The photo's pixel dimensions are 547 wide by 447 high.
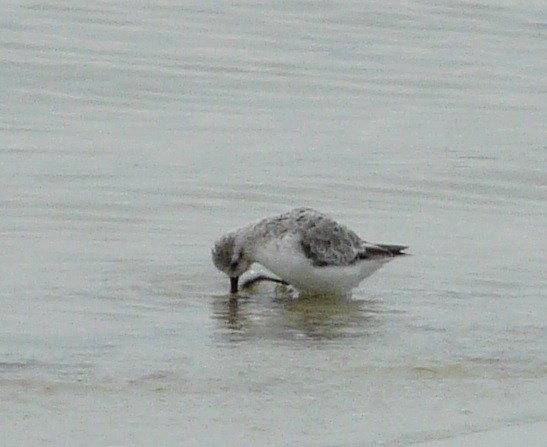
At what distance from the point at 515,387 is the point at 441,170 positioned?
552cm

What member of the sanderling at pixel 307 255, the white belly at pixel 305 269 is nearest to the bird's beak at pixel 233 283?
the sanderling at pixel 307 255

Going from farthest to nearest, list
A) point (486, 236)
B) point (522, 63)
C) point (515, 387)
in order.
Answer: point (522, 63) → point (486, 236) → point (515, 387)

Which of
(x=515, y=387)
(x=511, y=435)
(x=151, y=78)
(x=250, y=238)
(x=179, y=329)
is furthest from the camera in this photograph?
(x=151, y=78)

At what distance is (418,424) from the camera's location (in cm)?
618

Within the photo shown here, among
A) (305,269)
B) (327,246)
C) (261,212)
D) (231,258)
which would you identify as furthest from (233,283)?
(261,212)

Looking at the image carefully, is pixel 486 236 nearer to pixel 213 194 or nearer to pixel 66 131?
pixel 213 194

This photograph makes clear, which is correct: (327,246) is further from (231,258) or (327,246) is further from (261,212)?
(261,212)

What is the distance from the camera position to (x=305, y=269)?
28.7 ft

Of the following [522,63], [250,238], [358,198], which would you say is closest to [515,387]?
[250,238]

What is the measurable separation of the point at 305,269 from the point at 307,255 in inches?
3.5

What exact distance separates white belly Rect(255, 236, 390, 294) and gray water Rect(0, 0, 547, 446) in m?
0.14

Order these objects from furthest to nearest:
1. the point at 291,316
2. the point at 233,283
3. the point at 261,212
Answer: the point at 261,212
the point at 233,283
the point at 291,316

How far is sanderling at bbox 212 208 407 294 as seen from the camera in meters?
8.75

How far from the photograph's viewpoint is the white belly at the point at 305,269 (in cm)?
874
